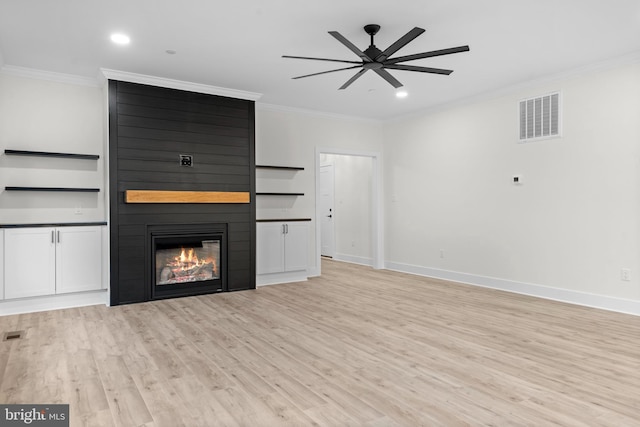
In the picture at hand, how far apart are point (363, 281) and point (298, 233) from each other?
1.24 m

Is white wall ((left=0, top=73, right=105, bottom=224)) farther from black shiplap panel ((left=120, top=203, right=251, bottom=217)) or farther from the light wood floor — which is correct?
the light wood floor

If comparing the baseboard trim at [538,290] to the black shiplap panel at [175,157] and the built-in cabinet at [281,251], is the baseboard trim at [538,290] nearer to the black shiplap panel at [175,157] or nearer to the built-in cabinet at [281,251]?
the built-in cabinet at [281,251]

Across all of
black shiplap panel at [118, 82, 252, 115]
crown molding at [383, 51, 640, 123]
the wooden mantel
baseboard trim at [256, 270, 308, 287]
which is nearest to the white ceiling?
crown molding at [383, 51, 640, 123]

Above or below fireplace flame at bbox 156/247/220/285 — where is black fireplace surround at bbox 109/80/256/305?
above

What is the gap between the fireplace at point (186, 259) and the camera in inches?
202

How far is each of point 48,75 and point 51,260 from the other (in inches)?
85.7

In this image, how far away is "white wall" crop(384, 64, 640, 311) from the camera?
457 cm

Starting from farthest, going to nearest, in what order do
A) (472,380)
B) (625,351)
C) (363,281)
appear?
1. (363,281)
2. (625,351)
3. (472,380)

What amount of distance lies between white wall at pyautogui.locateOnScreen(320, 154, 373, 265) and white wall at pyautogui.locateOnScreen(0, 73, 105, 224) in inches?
185

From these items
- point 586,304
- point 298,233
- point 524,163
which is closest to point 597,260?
point 586,304

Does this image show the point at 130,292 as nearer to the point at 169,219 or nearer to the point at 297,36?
the point at 169,219

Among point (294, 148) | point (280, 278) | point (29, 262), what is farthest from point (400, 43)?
point (29, 262)

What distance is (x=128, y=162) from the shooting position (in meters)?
4.93

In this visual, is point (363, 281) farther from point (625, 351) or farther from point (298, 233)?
point (625, 351)
